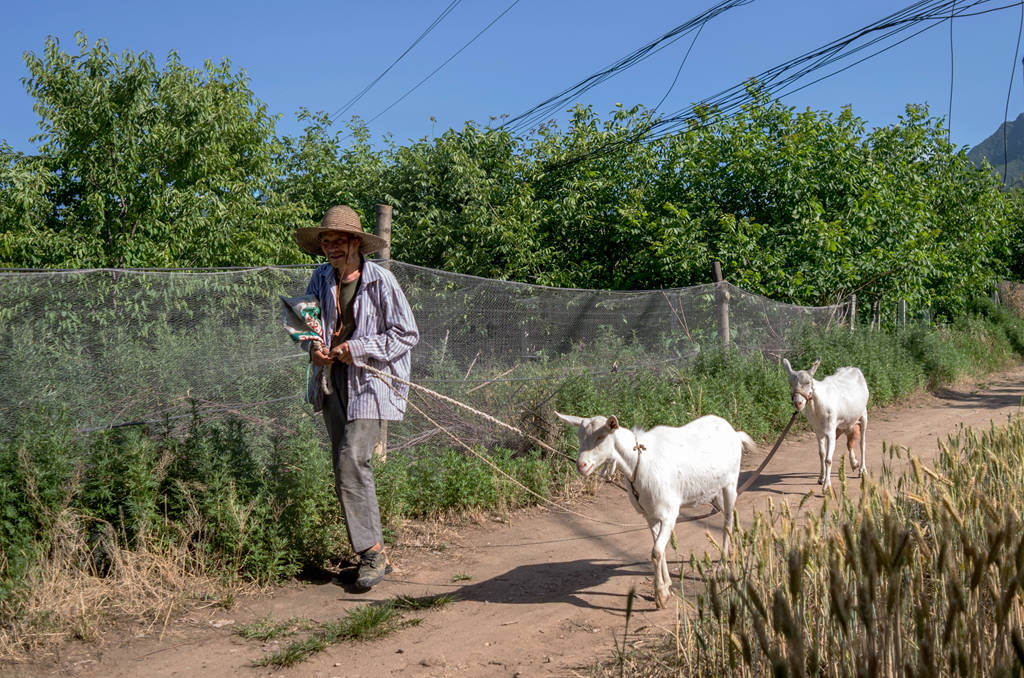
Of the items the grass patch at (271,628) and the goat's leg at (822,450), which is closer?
the grass patch at (271,628)

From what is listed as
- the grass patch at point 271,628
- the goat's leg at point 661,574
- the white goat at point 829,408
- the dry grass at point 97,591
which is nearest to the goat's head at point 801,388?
the white goat at point 829,408

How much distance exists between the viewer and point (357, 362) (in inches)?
206

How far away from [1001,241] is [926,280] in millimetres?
9541

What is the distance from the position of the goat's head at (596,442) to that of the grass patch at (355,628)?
132cm

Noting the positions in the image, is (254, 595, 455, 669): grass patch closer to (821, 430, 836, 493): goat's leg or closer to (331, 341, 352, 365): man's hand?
(331, 341, 352, 365): man's hand

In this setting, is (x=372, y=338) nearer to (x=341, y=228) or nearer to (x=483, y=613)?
(x=341, y=228)

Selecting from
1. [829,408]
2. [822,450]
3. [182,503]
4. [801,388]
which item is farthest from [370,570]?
[829,408]

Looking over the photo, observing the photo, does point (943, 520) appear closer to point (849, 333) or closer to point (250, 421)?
point (250, 421)

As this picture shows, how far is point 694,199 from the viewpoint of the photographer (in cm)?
1512

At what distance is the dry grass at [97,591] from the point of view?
428cm

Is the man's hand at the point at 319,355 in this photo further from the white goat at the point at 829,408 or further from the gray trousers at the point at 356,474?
the white goat at the point at 829,408

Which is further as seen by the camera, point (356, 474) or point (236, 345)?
point (236, 345)

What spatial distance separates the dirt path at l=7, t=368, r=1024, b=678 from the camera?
408cm

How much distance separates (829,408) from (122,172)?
1005 centimetres
